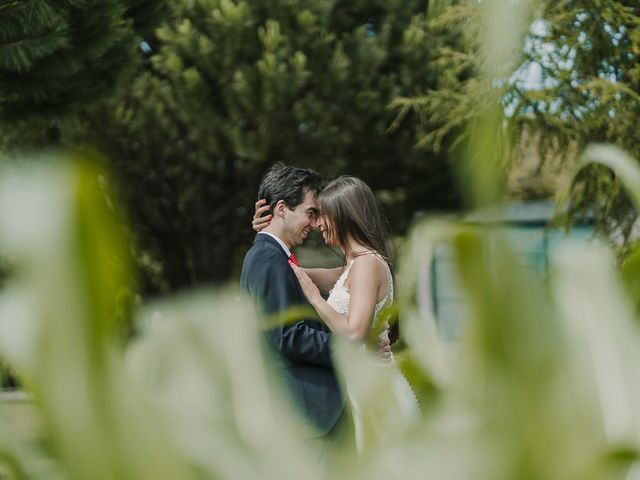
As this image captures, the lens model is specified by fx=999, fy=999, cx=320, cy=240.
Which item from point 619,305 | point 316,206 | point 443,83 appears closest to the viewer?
point 619,305

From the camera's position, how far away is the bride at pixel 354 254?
359 centimetres

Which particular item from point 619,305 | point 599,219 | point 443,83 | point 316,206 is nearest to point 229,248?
point 443,83

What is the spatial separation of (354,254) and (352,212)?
6.8 inches

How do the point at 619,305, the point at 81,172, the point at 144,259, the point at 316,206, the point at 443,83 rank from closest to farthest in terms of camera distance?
the point at 81,172 → the point at 619,305 → the point at 316,206 → the point at 443,83 → the point at 144,259

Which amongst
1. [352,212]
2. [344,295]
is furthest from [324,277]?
[352,212]

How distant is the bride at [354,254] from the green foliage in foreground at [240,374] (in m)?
3.09

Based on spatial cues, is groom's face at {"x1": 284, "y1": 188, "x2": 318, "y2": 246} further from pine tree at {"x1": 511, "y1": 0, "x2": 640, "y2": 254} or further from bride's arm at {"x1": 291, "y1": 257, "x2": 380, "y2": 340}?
pine tree at {"x1": 511, "y1": 0, "x2": 640, "y2": 254}

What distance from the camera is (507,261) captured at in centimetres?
37

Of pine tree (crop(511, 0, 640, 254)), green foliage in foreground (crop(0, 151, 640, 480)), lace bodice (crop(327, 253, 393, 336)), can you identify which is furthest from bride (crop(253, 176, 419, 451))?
pine tree (crop(511, 0, 640, 254))

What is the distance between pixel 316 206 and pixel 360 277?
41cm

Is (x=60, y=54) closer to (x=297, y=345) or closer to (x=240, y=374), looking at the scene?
(x=297, y=345)

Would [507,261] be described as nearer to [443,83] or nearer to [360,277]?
[360,277]

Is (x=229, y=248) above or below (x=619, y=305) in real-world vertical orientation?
below

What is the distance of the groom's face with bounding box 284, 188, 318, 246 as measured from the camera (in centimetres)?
379
